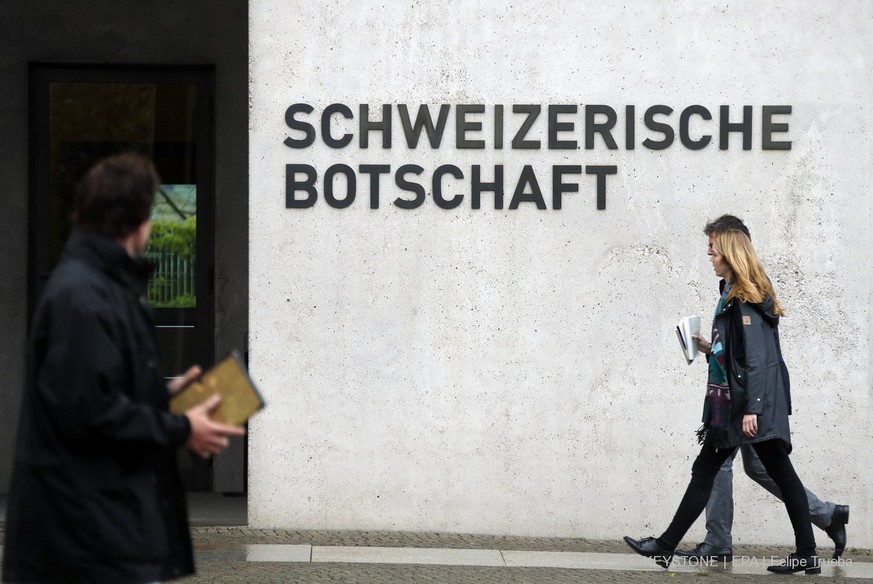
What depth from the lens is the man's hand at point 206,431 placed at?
11.1ft

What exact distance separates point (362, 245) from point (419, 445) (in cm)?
130

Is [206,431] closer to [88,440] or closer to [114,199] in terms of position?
[88,440]

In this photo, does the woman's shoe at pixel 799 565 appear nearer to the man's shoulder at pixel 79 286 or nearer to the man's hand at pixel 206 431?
the man's hand at pixel 206 431

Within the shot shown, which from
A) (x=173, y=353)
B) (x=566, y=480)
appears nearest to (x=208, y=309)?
(x=173, y=353)

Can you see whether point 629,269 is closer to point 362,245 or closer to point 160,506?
point 362,245

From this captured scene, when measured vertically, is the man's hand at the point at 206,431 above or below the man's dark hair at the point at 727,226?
below

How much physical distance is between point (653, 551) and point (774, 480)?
0.75 m

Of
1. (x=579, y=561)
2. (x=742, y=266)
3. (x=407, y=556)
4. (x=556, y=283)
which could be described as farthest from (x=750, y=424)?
(x=407, y=556)

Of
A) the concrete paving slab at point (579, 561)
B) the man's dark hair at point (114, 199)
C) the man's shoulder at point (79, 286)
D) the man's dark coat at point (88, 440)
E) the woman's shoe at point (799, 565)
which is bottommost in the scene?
the concrete paving slab at point (579, 561)

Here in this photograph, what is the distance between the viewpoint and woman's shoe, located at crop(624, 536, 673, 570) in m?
6.67

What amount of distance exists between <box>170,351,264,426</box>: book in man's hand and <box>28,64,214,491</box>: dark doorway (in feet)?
20.0

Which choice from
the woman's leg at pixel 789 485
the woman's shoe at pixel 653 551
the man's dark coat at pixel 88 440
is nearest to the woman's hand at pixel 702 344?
the woman's leg at pixel 789 485

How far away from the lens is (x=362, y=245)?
771cm

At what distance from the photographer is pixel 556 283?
773 cm
